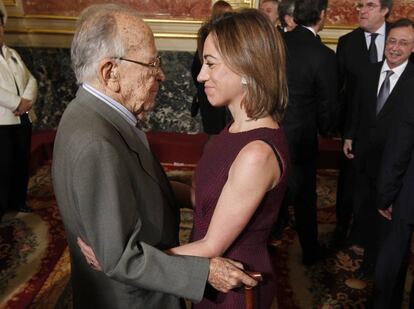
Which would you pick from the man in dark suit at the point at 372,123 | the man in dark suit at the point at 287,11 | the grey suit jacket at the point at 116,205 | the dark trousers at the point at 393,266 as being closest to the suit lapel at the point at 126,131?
the grey suit jacket at the point at 116,205

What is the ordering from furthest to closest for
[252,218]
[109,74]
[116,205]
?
[252,218], [109,74], [116,205]

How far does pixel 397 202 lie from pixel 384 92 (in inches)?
41.5

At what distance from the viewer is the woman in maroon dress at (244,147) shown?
4.51 feet

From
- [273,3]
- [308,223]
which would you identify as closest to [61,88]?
[273,3]

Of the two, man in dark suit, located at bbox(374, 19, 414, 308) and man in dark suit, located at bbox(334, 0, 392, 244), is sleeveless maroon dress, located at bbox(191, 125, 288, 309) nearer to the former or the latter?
man in dark suit, located at bbox(374, 19, 414, 308)

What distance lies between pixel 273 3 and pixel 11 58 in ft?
8.33

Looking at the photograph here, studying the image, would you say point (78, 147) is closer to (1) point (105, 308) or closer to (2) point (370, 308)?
(1) point (105, 308)

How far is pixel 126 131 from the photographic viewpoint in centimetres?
141

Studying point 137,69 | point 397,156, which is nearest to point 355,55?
point 397,156

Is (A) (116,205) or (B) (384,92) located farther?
(B) (384,92)

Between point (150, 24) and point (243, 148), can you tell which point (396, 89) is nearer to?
point (243, 148)

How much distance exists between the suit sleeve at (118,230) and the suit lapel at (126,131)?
0.12 meters

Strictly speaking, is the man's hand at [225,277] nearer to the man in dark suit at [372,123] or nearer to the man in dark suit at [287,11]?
the man in dark suit at [372,123]

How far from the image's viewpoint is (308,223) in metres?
3.26
